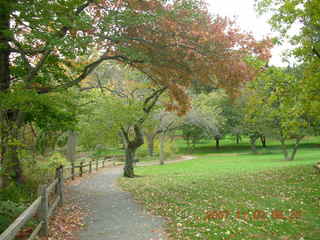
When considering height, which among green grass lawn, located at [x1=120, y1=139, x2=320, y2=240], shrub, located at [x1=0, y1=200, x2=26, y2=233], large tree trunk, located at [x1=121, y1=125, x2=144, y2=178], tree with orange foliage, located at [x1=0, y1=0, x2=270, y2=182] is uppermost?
tree with orange foliage, located at [x1=0, y1=0, x2=270, y2=182]

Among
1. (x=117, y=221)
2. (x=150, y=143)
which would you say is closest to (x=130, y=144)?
(x=117, y=221)

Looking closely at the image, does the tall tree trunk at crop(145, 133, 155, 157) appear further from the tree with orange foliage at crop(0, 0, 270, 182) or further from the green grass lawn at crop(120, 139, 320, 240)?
the tree with orange foliage at crop(0, 0, 270, 182)

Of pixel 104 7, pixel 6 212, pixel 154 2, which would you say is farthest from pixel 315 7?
pixel 6 212

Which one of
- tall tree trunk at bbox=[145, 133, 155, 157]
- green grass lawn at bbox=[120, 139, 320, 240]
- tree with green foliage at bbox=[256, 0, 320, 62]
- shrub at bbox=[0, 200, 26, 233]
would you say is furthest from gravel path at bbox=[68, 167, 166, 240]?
tall tree trunk at bbox=[145, 133, 155, 157]

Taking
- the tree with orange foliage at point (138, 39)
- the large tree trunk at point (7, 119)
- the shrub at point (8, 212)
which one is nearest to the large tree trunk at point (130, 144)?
the tree with orange foliage at point (138, 39)

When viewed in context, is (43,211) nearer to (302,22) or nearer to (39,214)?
(39,214)

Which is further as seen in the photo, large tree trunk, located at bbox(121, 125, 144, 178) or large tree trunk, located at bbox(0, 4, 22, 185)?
large tree trunk, located at bbox(121, 125, 144, 178)

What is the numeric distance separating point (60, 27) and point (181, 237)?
6733 millimetres

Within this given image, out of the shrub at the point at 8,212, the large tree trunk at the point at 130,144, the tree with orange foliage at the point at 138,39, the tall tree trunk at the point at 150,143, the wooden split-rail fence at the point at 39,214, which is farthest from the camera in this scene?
the tall tree trunk at the point at 150,143

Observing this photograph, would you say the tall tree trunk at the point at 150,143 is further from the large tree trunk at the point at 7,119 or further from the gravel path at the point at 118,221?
the large tree trunk at the point at 7,119

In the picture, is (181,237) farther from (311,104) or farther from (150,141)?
(150,141)

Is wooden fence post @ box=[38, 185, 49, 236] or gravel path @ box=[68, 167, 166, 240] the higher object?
wooden fence post @ box=[38, 185, 49, 236]

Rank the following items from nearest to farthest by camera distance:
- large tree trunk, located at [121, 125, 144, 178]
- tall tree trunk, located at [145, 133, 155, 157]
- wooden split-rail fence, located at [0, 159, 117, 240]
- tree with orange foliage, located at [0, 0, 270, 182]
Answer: wooden split-rail fence, located at [0, 159, 117, 240]
tree with orange foliage, located at [0, 0, 270, 182]
large tree trunk, located at [121, 125, 144, 178]
tall tree trunk, located at [145, 133, 155, 157]

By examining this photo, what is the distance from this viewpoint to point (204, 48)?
1016cm
